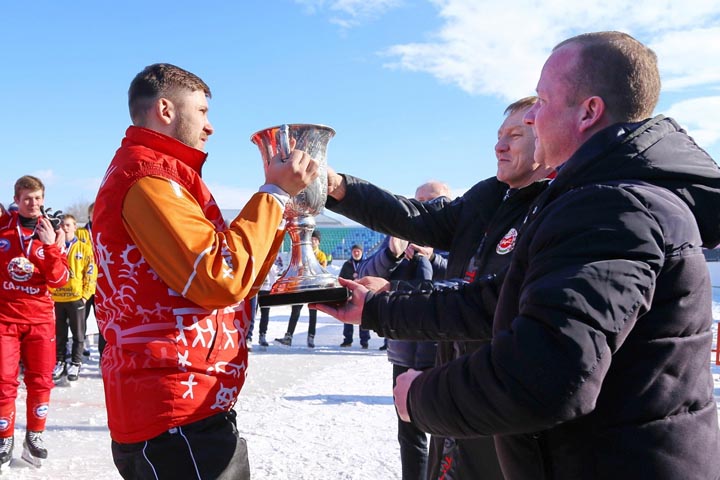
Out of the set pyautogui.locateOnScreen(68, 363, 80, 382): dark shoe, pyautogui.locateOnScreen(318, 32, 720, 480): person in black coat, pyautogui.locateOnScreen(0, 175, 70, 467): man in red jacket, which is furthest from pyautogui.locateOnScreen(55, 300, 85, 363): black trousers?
pyautogui.locateOnScreen(318, 32, 720, 480): person in black coat

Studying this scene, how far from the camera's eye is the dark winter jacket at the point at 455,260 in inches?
74.8

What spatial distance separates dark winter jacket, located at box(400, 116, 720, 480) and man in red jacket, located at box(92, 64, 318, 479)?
77 cm

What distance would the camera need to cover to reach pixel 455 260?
2.63 meters

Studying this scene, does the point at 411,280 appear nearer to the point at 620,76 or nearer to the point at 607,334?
the point at 620,76

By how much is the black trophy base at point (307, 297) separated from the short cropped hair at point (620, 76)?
3.49 feet

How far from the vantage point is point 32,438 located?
4316 millimetres

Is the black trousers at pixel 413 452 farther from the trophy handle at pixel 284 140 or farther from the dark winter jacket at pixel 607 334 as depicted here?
the dark winter jacket at pixel 607 334

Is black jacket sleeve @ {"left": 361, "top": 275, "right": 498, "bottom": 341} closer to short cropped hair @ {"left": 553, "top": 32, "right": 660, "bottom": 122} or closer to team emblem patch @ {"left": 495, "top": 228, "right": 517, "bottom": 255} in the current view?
team emblem patch @ {"left": 495, "top": 228, "right": 517, "bottom": 255}

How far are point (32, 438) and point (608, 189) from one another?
452 centimetres

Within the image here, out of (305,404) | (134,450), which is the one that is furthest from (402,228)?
(305,404)

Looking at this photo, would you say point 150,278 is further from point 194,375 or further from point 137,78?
point 137,78

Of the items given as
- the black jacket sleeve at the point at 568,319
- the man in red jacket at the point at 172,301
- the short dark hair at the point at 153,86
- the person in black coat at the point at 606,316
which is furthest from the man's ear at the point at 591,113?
the short dark hair at the point at 153,86

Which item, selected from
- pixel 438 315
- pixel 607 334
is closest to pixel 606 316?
pixel 607 334

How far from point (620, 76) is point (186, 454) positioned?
159cm
